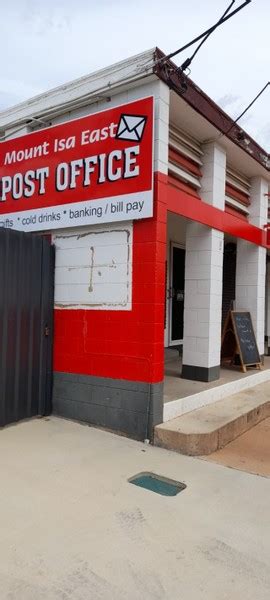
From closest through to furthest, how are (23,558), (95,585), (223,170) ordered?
(95,585) < (23,558) < (223,170)

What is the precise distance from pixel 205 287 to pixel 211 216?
955mm

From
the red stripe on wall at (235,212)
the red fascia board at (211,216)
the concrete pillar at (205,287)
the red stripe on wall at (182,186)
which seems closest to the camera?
the red fascia board at (211,216)

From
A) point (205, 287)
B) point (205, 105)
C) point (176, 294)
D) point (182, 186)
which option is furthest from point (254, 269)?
point (205, 105)

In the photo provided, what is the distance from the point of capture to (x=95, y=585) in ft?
7.89

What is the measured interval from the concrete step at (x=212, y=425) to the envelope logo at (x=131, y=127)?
9.82 feet

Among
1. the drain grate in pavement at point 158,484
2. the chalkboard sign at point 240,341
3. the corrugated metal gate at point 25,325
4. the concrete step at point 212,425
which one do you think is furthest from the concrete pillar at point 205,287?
the drain grate in pavement at point 158,484

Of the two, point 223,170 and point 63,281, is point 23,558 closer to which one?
point 63,281

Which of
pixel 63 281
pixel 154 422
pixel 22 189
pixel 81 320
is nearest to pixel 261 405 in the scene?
pixel 154 422

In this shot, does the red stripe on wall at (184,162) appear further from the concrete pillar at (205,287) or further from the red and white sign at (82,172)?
the red and white sign at (82,172)

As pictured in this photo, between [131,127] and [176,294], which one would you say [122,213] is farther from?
[176,294]

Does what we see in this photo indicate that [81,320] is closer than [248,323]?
Yes

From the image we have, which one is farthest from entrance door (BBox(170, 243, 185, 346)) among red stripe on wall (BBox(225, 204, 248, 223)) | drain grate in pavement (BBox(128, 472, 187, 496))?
drain grate in pavement (BBox(128, 472, 187, 496))

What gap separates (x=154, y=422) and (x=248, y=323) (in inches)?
145

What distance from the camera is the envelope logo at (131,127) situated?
4742mm
